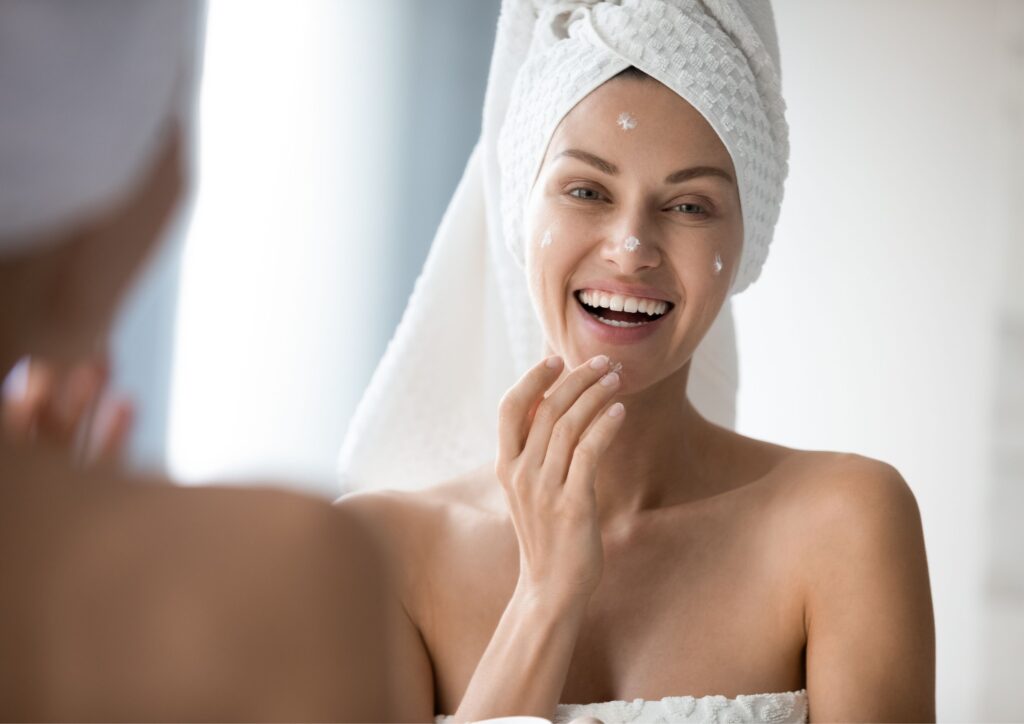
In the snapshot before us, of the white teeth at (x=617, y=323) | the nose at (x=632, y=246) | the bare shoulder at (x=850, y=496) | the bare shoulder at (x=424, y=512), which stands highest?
the nose at (x=632, y=246)

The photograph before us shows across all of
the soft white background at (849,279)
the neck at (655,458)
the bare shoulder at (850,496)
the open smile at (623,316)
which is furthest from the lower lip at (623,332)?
the soft white background at (849,279)

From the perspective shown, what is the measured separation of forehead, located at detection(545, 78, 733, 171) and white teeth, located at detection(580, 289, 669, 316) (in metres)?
0.14

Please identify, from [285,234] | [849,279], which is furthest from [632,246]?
[285,234]

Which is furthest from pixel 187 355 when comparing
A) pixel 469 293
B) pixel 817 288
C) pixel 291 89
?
pixel 817 288

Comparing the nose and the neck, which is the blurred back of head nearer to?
the nose

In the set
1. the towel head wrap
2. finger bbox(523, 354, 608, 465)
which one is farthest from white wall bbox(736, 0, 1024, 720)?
finger bbox(523, 354, 608, 465)

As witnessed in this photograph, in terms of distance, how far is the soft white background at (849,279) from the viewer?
7.82ft

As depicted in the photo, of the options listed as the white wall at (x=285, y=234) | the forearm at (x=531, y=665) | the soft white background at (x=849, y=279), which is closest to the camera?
the forearm at (x=531, y=665)

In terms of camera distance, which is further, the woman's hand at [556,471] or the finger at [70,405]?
the woman's hand at [556,471]

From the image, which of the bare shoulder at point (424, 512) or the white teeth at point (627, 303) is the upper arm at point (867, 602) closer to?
the white teeth at point (627, 303)

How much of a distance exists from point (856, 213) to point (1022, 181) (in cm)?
31

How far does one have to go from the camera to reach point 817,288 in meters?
2.44

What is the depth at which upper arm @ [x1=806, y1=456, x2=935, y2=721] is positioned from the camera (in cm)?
109

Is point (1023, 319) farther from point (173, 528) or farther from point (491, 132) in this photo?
point (173, 528)
